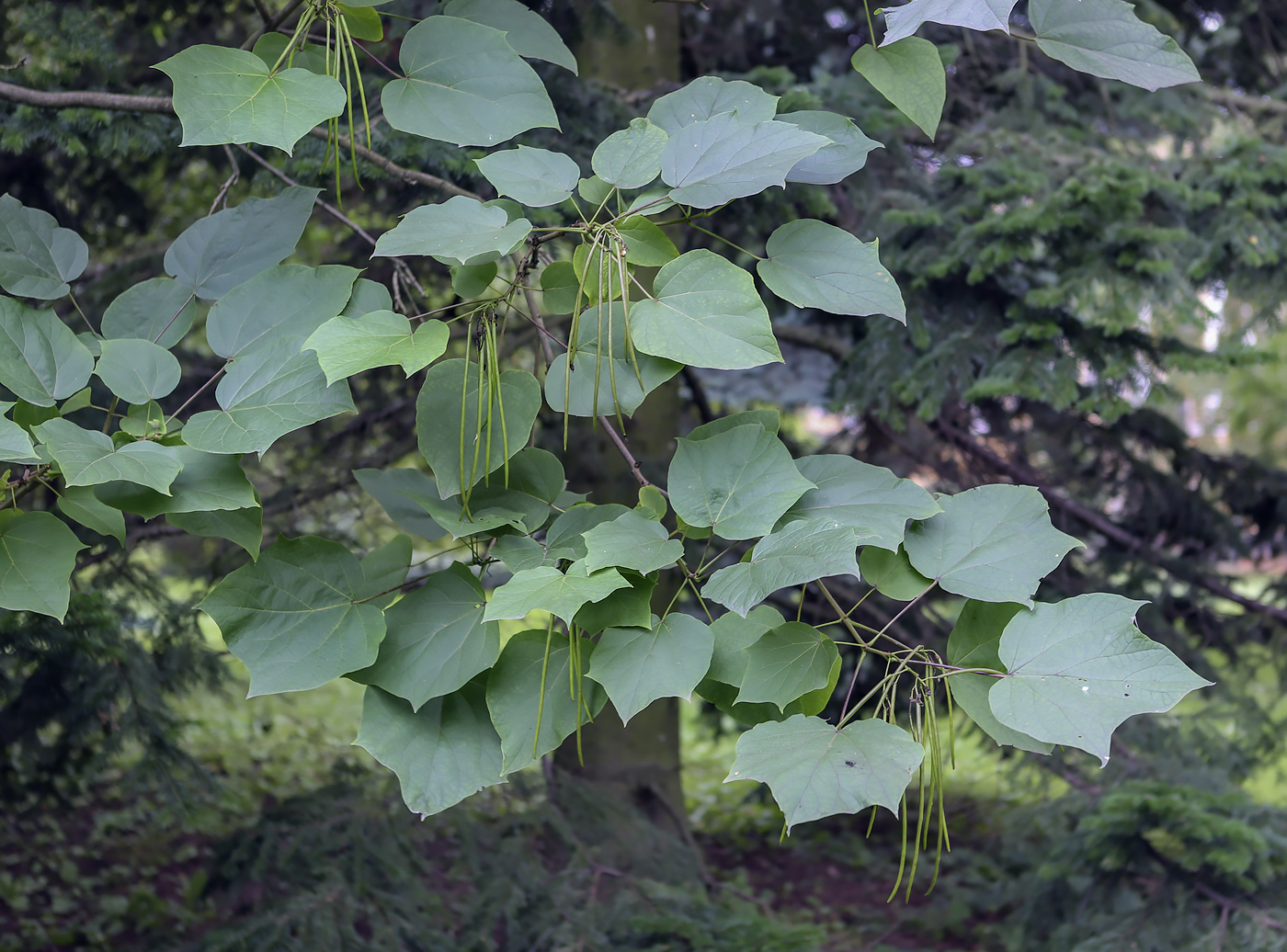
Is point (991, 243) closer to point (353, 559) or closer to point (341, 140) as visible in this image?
point (341, 140)

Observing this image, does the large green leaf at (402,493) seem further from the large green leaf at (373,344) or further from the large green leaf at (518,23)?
the large green leaf at (518,23)

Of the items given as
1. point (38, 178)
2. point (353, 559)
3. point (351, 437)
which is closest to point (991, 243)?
point (353, 559)

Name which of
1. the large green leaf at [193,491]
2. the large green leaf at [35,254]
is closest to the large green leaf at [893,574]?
the large green leaf at [193,491]

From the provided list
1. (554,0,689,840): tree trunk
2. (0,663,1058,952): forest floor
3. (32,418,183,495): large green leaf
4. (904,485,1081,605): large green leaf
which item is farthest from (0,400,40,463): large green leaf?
(554,0,689,840): tree trunk

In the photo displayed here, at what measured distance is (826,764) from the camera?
2.33ft

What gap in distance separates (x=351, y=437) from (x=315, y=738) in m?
1.27

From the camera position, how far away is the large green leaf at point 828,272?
→ 34.0 inches

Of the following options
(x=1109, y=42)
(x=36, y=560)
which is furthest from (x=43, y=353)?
(x=1109, y=42)

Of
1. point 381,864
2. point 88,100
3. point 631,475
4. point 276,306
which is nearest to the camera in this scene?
point 276,306

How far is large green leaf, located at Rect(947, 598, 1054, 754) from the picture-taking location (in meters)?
0.79

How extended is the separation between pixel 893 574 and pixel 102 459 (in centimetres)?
66

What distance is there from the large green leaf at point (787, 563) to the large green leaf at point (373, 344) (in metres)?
0.30

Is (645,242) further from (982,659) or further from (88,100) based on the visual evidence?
(88,100)

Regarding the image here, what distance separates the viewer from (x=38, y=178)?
2602 mm
